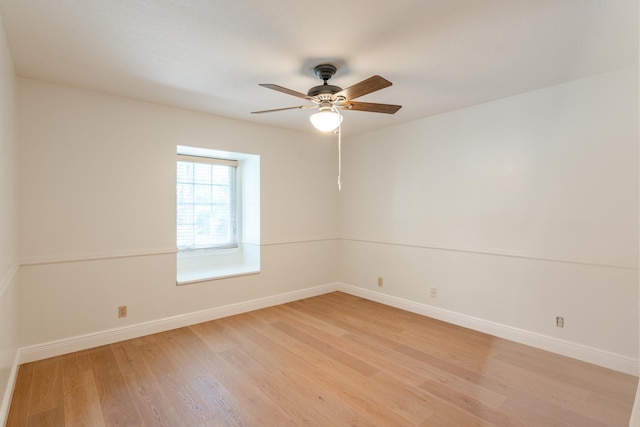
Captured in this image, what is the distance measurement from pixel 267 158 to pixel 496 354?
11.0 feet

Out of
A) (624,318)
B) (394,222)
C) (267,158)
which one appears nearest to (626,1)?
(624,318)

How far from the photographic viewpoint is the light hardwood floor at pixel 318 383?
80.6 inches

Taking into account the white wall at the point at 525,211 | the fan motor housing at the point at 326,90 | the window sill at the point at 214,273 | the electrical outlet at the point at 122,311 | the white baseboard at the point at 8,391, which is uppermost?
the fan motor housing at the point at 326,90

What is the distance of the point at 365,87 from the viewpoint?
2.16 metres

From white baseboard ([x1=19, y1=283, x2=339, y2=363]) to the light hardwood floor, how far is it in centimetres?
8

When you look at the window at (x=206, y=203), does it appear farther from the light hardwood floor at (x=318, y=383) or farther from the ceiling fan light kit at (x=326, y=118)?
the ceiling fan light kit at (x=326, y=118)

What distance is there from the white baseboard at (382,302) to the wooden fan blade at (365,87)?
107 inches

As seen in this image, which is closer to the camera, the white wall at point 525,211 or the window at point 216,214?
the white wall at point 525,211

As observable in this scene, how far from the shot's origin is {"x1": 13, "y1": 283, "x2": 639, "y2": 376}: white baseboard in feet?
8.84

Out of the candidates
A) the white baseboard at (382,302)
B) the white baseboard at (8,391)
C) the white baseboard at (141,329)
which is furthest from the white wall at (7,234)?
the white baseboard at (382,302)

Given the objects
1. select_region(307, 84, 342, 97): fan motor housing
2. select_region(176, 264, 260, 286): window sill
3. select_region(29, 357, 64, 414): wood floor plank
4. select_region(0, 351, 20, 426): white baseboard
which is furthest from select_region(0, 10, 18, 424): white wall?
select_region(307, 84, 342, 97): fan motor housing

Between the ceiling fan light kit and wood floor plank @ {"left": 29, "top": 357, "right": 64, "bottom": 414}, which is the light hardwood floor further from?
the ceiling fan light kit

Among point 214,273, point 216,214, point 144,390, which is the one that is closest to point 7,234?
point 144,390

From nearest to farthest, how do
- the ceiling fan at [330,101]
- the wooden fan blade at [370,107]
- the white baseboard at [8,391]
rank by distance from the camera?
the white baseboard at [8,391] < the ceiling fan at [330,101] < the wooden fan blade at [370,107]
